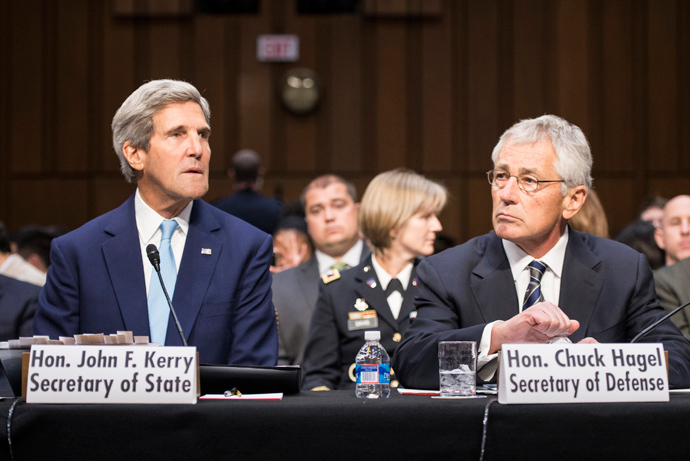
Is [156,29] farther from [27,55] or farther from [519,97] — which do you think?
[519,97]

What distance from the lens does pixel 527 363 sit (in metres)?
1.82

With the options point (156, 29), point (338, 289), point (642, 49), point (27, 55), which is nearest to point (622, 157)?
point (642, 49)

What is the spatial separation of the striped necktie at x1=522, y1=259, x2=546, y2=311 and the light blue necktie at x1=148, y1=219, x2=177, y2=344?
1.11 meters

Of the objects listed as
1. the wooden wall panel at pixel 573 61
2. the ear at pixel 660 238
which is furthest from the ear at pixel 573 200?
the wooden wall panel at pixel 573 61

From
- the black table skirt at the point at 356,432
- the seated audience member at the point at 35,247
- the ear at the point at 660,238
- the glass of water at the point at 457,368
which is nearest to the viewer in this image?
the black table skirt at the point at 356,432

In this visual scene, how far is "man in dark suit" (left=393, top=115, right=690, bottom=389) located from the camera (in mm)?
2479

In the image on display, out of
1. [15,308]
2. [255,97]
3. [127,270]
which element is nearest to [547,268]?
[127,270]

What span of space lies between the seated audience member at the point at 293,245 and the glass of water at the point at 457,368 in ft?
9.53

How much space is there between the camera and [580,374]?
1822 mm

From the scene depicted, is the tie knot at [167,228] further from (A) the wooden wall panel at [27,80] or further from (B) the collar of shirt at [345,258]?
(A) the wooden wall panel at [27,80]

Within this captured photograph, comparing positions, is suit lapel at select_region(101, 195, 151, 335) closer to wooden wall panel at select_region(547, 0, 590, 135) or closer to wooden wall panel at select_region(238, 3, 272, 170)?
wooden wall panel at select_region(238, 3, 272, 170)

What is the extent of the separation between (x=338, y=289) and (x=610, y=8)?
19.3 feet

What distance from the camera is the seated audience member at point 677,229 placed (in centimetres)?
417

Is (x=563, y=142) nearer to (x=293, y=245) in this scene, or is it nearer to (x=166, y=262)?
(x=166, y=262)
